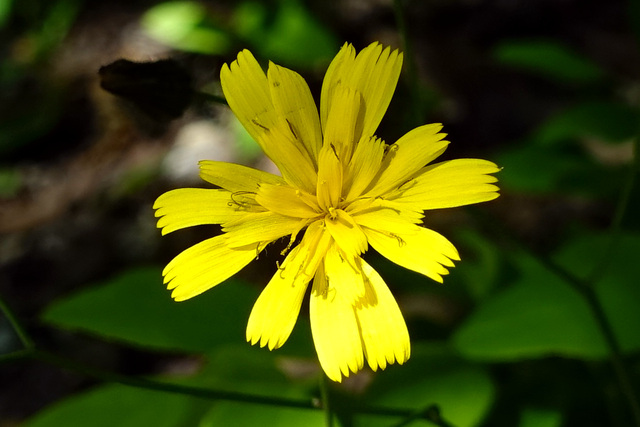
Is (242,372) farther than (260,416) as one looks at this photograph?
Yes

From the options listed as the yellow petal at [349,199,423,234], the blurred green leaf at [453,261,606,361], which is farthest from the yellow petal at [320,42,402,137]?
the blurred green leaf at [453,261,606,361]

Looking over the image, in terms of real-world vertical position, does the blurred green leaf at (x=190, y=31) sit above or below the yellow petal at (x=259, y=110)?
above

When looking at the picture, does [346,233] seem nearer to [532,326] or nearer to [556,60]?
[532,326]

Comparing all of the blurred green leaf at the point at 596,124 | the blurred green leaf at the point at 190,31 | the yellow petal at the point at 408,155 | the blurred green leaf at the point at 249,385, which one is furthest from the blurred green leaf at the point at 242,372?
the blurred green leaf at the point at 190,31

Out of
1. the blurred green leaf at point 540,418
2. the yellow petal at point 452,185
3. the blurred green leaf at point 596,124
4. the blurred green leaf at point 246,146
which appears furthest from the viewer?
the blurred green leaf at point 246,146

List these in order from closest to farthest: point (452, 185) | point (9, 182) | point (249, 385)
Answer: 1. point (452, 185)
2. point (249, 385)
3. point (9, 182)

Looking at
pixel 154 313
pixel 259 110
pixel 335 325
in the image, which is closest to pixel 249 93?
pixel 259 110

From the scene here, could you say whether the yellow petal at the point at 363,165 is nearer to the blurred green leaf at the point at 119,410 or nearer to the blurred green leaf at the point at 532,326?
the blurred green leaf at the point at 532,326

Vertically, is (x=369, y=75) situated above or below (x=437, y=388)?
above
